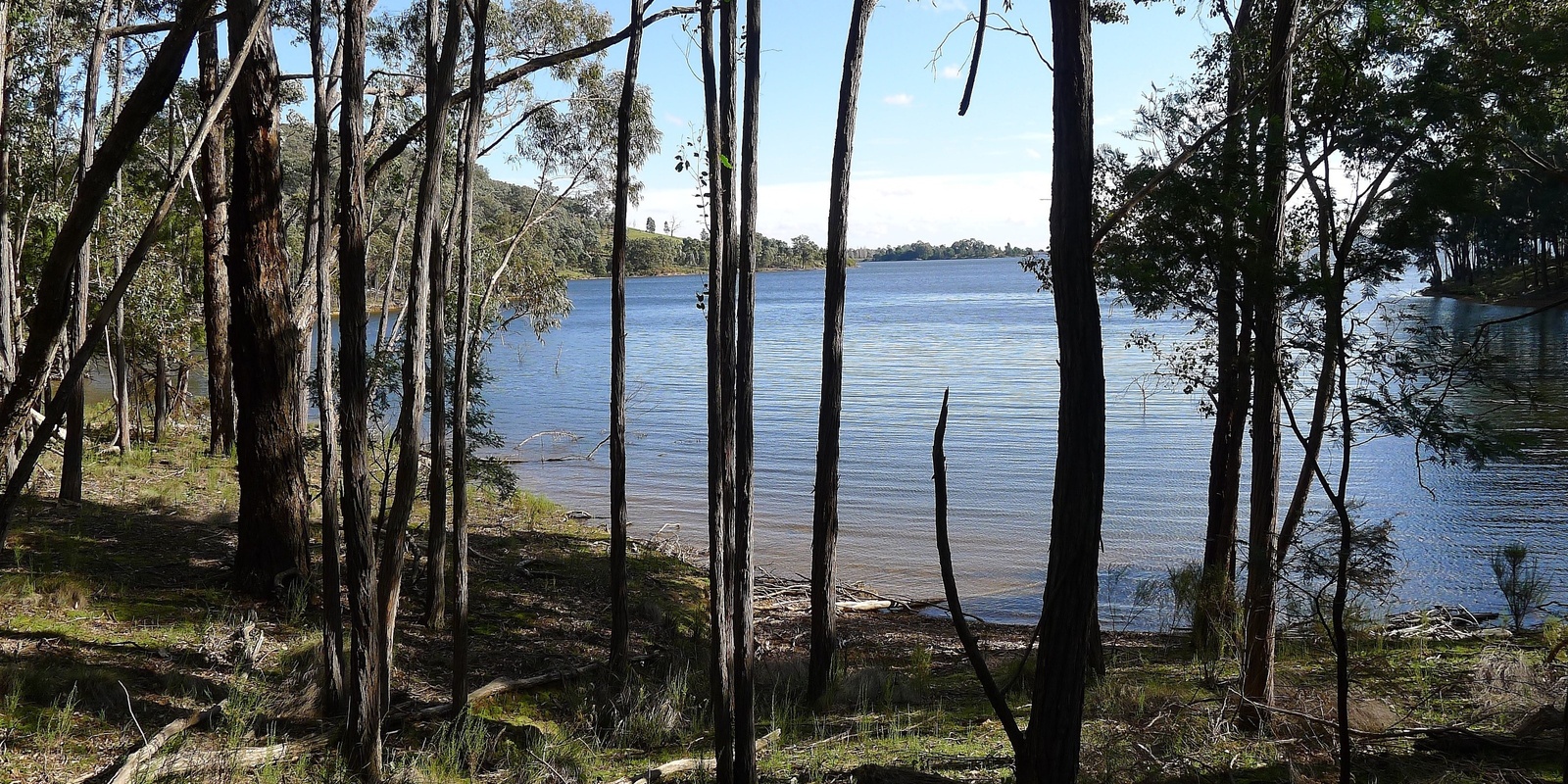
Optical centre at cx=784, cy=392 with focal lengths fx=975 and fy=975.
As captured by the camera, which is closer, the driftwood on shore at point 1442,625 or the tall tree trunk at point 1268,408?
the tall tree trunk at point 1268,408

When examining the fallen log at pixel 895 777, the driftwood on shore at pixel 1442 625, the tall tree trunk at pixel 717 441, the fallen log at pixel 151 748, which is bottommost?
the driftwood on shore at pixel 1442 625

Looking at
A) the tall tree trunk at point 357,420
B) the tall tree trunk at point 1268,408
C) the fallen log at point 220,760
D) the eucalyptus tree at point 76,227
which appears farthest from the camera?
the tall tree trunk at point 1268,408

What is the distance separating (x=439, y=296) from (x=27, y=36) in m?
8.94

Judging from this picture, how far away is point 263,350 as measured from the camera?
7883 mm

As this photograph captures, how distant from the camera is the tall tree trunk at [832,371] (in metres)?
8.11

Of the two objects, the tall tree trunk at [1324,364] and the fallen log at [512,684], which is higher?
the tall tree trunk at [1324,364]

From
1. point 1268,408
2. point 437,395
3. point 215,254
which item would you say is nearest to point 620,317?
point 437,395

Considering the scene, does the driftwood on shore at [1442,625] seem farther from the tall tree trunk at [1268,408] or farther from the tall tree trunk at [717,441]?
the tall tree trunk at [717,441]

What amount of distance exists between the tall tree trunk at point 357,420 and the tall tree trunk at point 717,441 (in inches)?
73.1

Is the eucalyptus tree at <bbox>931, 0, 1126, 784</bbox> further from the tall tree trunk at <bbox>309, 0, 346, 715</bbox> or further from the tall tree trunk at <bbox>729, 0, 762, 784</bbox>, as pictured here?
the tall tree trunk at <bbox>309, 0, 346, 715</bbox>

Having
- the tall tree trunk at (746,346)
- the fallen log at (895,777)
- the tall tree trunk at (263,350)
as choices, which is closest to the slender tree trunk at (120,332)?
the tall tree trunk at (263,350)

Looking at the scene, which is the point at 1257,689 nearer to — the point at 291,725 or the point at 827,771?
the point at 827,771

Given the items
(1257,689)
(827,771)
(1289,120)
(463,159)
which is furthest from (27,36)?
(1257,689)

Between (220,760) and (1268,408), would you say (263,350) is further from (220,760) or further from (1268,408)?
(1268,408)
